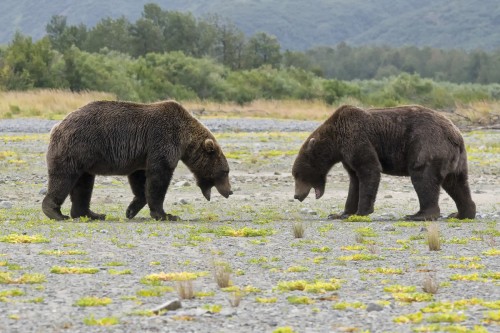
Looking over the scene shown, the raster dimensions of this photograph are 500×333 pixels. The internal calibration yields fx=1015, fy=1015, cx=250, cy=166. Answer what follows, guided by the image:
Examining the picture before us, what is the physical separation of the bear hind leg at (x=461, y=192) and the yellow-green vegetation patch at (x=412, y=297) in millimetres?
6917

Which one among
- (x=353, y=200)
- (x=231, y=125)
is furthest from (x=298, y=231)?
(x=231, y=125)

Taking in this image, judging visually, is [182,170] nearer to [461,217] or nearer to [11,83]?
[461,217]

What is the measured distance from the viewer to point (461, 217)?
1588 cm

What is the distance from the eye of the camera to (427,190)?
15.2 meters

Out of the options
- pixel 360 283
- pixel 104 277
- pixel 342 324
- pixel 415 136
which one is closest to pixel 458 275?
pixel 360 283

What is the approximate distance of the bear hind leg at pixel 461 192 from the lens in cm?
1573

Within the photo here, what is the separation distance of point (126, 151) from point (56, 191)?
3.94ft

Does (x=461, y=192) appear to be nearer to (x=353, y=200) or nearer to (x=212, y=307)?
(x=353, y=200)

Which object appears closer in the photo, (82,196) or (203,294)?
A: (203,294)

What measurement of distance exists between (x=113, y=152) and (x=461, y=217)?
5.49 metres

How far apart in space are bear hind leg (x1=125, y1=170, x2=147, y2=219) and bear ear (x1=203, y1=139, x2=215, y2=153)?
42.2 inches

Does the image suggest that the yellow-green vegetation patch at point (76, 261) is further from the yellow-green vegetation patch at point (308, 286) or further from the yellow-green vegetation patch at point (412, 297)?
the yellow-green vegetation patch at point (412, 297)

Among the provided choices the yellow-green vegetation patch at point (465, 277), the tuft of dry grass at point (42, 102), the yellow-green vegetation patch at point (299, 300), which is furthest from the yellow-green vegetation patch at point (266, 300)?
the tuft of dry grass at point (42, 102)

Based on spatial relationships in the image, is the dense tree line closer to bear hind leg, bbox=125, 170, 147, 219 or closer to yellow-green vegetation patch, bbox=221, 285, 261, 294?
bear hind leg, bbox=125, 170, 147, 219
